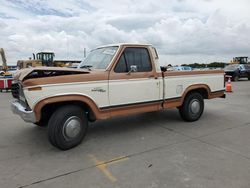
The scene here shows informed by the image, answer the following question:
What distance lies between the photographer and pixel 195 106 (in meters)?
6.68

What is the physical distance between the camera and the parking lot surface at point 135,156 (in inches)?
136

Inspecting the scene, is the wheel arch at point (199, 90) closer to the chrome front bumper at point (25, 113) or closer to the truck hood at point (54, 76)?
the truck hood at point (54, 76)

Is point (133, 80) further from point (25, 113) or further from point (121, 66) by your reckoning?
point (25, 113)

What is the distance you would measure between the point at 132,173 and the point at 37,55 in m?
28.3

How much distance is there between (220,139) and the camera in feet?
17.0

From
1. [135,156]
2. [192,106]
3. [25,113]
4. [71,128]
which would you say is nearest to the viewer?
[135,156]

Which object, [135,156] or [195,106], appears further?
[195,106]

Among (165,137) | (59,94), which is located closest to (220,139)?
(165,137)

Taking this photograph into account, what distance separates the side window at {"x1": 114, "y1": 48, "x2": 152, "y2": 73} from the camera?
530cm

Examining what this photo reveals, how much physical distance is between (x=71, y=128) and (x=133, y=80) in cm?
169

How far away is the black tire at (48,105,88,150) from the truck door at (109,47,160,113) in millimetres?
747

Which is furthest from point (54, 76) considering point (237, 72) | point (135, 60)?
point (237, 72)

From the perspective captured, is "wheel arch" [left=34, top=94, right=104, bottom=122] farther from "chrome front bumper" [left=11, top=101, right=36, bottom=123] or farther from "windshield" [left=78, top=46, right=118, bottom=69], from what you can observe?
"windshield" [left=78, top=46, right=118, bottom=69]

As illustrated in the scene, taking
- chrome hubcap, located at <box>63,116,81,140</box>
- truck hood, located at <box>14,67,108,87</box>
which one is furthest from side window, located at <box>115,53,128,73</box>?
chrome hubcap, located at <box>63,116,81,140</box>
